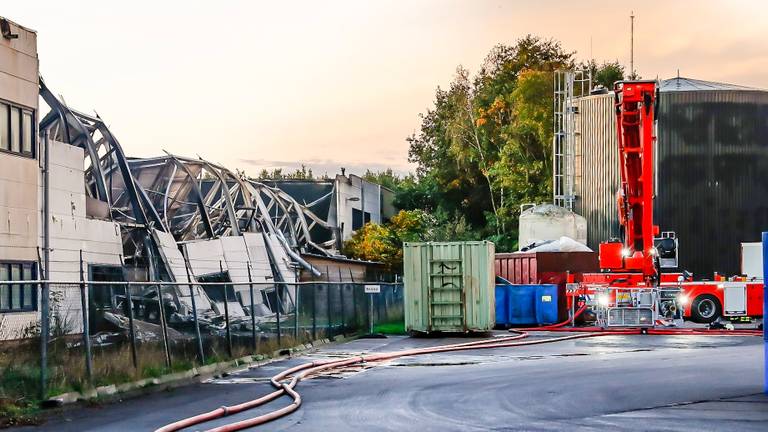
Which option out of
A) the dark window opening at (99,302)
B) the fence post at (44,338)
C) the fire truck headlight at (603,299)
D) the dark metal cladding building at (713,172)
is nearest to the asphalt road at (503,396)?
the fence post at (44,338)

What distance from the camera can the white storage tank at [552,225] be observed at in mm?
59250

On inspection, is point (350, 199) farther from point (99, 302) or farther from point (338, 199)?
point (99, 302)

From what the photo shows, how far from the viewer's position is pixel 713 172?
57.7m

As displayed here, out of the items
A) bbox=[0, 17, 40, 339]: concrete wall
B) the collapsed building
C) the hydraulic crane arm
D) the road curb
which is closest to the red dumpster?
the hydraulic crane arm

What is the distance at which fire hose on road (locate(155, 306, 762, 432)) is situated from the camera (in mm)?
14781

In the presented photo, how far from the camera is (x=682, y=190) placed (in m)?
57.9

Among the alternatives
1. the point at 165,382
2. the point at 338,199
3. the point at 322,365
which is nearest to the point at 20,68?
the point at 322,365

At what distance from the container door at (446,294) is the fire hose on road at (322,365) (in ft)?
6.28

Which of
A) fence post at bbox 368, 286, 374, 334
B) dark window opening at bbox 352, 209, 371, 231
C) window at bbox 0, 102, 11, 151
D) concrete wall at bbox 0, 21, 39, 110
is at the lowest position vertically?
fence post at bbox 368, 286, 374, 334

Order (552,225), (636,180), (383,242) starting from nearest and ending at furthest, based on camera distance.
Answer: (636,180), (552,225), (383,242)

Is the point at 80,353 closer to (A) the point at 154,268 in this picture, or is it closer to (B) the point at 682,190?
(A) the point at 154,268

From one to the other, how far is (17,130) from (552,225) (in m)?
34.0

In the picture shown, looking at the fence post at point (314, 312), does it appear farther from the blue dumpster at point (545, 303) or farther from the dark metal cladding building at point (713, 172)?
the dark metal cladding building at point (713, 172)

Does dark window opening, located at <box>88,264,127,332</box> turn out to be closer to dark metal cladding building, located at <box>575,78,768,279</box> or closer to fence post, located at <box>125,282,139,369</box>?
fence post, located at <box>125,282,139,369</box>
